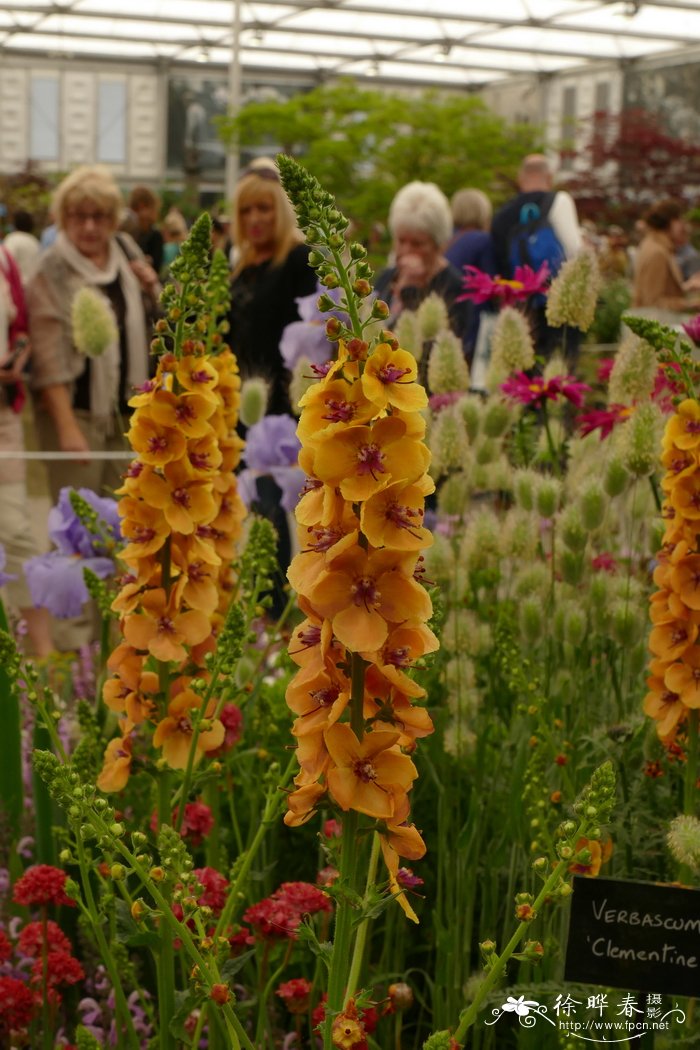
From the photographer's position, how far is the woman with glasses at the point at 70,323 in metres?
3.95

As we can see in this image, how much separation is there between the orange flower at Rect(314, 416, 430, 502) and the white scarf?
3032 millimetres

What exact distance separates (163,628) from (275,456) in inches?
42.0

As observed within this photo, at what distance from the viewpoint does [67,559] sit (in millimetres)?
2172

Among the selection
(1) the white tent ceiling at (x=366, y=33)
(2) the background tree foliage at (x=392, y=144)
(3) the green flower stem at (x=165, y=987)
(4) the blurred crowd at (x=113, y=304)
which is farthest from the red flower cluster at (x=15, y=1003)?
(1) the white tent ceiling at (x=366, y=33)

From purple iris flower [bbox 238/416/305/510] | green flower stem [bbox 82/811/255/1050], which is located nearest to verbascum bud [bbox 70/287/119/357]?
purple iris flower [bbox 238/416/305/510]

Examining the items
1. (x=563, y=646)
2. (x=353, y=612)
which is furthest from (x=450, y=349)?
(x=353, y=612)

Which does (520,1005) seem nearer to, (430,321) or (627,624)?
(627,624)

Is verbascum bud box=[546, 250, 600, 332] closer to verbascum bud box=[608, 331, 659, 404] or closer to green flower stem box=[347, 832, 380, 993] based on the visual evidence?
verbascum bud box=[608, 331, 659, 404]

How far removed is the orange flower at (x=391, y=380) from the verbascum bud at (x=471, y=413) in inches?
42.5

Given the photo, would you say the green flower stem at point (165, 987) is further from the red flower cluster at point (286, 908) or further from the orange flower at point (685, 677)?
the orange flower at point (685, 677)

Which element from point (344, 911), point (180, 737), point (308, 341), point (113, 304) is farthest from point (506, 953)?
point (113, 304)

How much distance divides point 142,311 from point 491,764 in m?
2.40

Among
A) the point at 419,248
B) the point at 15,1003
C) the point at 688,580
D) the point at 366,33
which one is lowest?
the point at 15,1003

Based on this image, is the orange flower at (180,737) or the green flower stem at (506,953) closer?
the green flower stem at (506,953)
